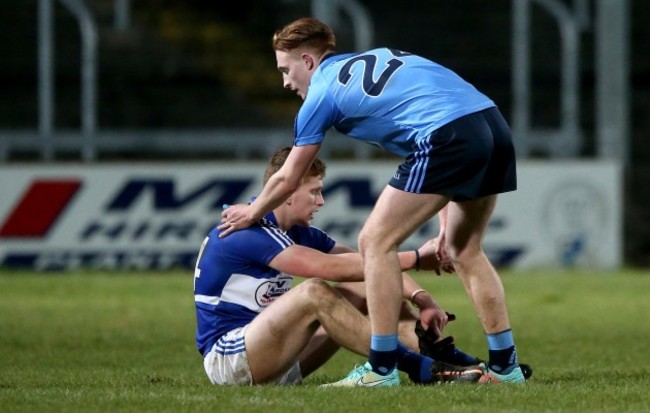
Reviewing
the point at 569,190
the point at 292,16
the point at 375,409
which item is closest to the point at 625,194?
the point at 569,190

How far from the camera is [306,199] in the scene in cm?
722

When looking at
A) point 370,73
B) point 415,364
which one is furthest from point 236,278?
point 370,73

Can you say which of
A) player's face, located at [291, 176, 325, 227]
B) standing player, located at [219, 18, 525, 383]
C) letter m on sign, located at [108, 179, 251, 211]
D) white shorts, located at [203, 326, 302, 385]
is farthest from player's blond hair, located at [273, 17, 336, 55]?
letter m on sign, located at [108, 179, 251, 211]

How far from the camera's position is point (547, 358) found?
9.32 meters

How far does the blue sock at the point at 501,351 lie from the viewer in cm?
727

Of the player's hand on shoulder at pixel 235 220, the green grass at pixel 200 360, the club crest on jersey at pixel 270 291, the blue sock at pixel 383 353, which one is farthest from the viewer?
the club crest on jersey at pixel 270 291

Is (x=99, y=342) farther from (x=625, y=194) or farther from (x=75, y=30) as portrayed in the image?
(x=75, y=30)

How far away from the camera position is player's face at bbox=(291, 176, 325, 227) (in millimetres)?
7211

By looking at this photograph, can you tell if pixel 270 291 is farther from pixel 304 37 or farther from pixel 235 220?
pixel 304 37

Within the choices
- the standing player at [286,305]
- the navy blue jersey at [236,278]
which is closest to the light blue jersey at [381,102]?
the standing player at [286,305]

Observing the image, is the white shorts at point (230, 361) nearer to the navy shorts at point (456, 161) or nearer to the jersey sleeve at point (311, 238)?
the jersey sleeve at point (311, 238)

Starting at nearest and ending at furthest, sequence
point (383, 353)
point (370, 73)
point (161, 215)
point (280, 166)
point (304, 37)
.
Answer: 1. point (383, 353)
2. point (370, 73)
3. point (304, 37)
4. point (280, 166)
5. point (161, 215)

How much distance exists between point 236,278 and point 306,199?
512 mm

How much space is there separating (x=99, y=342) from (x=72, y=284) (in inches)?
207
